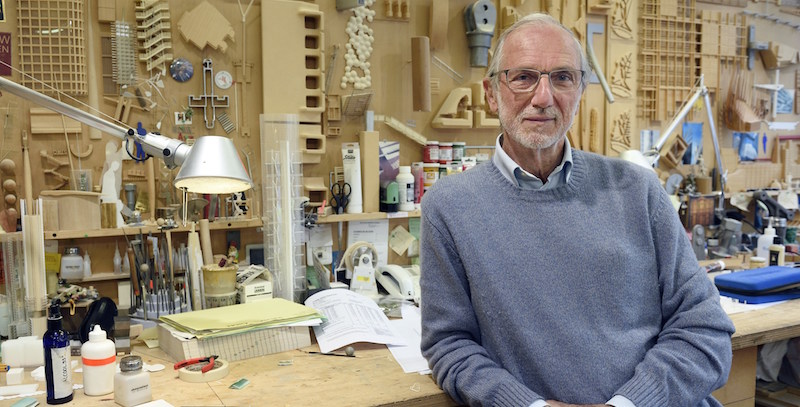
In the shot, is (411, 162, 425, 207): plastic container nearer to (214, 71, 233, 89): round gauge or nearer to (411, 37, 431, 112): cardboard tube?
(411, 37, 431, 112): cardboard tube

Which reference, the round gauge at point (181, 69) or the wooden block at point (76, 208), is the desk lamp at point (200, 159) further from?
the round gauge at point (181, 69)

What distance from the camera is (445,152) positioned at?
2.94 metres

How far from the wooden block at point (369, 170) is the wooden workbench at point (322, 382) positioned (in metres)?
0.89

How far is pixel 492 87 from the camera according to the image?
1.76 metres

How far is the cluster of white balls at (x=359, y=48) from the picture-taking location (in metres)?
2.75

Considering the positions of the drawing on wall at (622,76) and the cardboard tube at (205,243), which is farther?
the drawing on wall at (622,76)

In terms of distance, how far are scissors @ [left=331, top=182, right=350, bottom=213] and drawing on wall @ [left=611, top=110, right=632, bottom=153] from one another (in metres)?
1.46

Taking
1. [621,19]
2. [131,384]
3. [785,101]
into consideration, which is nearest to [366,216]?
[131,384]

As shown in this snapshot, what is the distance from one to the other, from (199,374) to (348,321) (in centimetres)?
53

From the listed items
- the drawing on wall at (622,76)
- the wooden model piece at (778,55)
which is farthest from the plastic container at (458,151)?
the wooden model piece at (778,55)

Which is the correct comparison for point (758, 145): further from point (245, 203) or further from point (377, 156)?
point (245, 203)

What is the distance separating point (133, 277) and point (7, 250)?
1.23 ft

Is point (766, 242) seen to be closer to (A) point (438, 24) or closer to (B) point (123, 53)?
(A) point (438, 24)

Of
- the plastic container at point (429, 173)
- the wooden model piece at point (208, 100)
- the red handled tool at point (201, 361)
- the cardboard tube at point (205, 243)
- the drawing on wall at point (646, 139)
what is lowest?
the red handled tool at point (201, 361)
